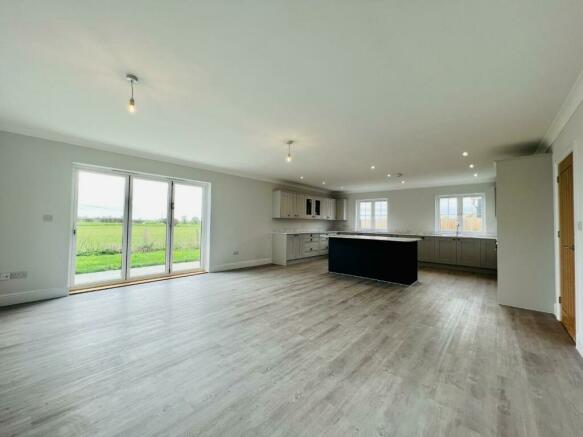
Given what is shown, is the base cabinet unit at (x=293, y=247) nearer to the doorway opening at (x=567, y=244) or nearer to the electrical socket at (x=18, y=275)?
the electrical socket at (x=18, y=275)

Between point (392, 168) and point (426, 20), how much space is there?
4472 mm

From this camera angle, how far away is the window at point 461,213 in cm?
712

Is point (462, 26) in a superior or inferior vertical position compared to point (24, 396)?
superior

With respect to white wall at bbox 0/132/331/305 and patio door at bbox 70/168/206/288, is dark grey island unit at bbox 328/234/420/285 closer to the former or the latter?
patio door at bbox 70/168/206/288

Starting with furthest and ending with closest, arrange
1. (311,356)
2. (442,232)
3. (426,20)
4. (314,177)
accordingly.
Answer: (442,232) → (314,177) → (311,356) → (426,20)

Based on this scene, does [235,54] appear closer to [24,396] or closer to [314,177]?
[24,396]

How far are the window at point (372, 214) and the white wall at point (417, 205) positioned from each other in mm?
250

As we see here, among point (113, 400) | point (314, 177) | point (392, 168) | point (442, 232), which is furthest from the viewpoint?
point (442, 232)

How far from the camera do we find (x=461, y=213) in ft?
24.2

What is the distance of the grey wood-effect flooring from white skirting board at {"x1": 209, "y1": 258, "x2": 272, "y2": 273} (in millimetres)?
2326

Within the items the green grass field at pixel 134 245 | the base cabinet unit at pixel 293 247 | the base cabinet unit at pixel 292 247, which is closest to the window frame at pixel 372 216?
the base cabinet unit at pixel 292 247

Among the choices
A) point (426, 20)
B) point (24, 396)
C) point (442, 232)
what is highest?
point (426, 20)

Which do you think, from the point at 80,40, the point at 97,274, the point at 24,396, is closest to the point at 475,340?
the point at 24,396

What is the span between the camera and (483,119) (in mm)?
3062
